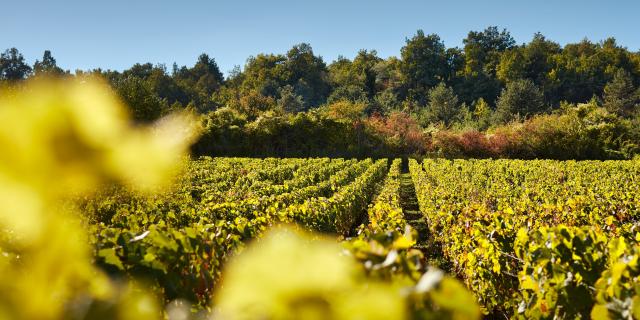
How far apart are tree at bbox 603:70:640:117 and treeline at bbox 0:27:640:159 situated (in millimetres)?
172

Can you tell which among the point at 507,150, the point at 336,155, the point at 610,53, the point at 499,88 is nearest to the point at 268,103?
the point at 336,155

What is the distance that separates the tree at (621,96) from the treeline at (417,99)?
0.17 metres

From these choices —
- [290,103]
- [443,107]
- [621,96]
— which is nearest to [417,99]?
[443,107]

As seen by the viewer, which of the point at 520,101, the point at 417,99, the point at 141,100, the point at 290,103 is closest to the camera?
the point at 141,100

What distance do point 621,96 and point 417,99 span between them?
2971 centimetres

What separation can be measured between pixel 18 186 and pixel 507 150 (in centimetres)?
4201

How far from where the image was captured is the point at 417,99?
255 feet

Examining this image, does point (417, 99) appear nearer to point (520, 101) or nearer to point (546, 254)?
point (520, 101)

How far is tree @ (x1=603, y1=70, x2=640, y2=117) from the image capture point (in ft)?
207

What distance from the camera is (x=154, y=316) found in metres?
0.72

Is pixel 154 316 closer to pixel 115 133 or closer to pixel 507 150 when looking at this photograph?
pixel 115 133

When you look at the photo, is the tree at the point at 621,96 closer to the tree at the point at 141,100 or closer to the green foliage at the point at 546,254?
the tree at the point at 141,100

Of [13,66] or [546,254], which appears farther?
[13,66]

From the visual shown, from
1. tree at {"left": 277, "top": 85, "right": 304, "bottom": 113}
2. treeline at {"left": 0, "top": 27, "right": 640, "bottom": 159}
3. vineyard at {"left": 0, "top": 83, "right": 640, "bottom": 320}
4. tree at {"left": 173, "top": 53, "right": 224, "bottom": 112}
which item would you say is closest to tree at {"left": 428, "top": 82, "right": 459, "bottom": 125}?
treeline at {"left": 0, "top": 27, "right": 640, "bottom": 159}
